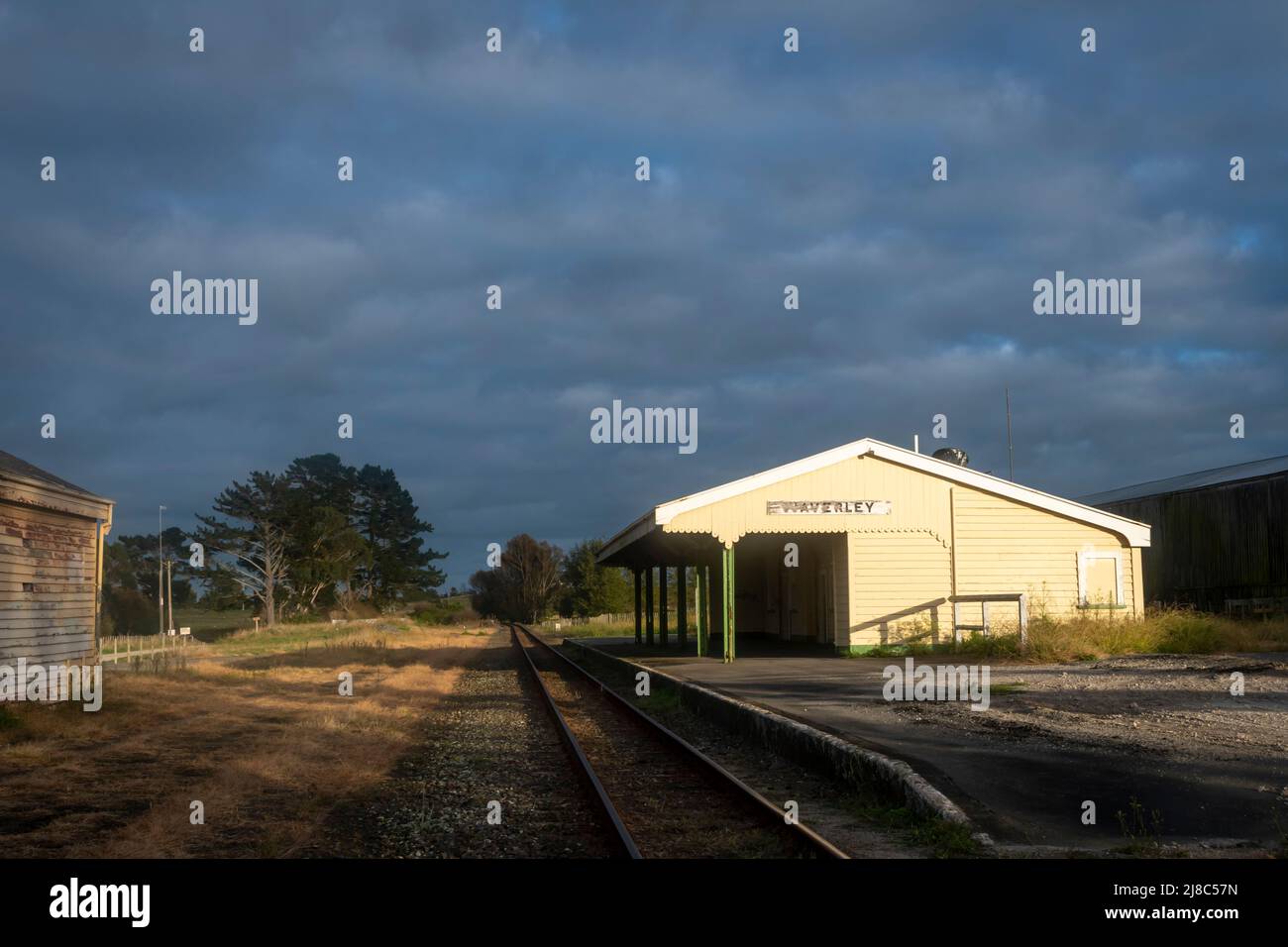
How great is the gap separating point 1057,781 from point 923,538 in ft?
46.9

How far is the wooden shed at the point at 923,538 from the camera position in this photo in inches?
850

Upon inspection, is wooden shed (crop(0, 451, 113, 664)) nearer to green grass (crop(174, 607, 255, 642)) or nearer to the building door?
the building door

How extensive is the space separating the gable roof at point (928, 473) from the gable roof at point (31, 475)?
10.6m

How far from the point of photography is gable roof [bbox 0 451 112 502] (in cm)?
1619

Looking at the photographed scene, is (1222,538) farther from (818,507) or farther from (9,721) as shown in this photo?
(9,721)

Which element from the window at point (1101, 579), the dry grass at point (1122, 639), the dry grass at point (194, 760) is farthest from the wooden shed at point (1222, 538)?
the dry grass at point (194, 760)

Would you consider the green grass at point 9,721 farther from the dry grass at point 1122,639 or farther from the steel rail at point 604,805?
the dry grass at point 1122,639

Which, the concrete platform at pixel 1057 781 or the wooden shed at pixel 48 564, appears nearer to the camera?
the concrete platform at pixel 1057 781

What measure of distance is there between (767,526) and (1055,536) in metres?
6.09

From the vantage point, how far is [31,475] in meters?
17.4

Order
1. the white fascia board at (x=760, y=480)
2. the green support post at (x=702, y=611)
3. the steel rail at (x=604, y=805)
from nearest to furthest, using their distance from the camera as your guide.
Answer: the steel rail at (x=604, y=805)
the white fascia board at (x=760, y=480)
the green support post at (x=702, y=611)

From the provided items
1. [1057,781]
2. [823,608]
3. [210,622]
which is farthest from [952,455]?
[210,622]
